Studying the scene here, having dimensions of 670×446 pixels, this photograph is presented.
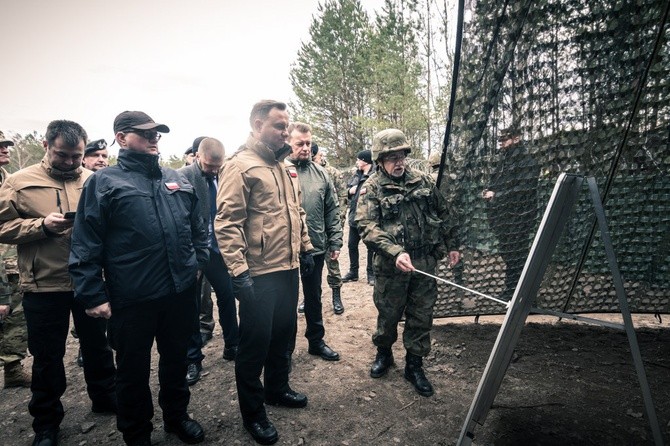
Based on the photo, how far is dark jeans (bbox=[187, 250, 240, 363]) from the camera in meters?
3.41

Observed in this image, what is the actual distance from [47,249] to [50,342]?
26.9 inches

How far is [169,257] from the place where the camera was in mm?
2197

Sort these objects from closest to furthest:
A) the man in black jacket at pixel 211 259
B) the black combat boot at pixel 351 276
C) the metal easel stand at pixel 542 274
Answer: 1. the metal easel stand at pixel 542 274
2. the man in black jacket at pixel 211 259
3. the black combat boot at pixel 351 276

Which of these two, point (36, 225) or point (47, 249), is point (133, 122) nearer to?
point (36, 225)

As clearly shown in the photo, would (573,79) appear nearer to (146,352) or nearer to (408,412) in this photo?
(408,412)

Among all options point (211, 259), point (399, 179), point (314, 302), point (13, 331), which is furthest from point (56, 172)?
point (399, 179)

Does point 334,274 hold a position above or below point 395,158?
below

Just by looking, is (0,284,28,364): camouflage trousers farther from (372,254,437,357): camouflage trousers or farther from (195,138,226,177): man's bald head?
(372,254,437,357): camouflage trousers

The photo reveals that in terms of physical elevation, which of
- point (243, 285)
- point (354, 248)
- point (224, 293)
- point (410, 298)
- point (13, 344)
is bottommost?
point (13, 344)

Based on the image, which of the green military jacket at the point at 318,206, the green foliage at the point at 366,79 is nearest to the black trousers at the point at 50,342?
the green military jacket at the point at 318,206

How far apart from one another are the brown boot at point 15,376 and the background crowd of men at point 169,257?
1.21 meters

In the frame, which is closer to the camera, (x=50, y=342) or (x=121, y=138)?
(x=121, y=138)

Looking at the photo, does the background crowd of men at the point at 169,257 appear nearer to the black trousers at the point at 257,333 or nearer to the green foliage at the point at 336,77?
the black trousers at the point at 257,333

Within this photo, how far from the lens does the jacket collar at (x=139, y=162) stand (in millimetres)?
2172
